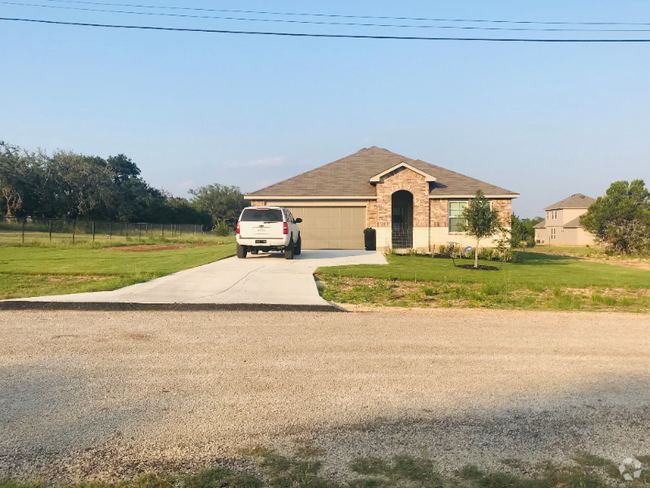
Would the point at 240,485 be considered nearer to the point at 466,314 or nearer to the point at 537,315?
the point at 466,314

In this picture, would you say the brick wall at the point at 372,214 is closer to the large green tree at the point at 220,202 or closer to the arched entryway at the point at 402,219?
the arched entryway at the point at 402,219

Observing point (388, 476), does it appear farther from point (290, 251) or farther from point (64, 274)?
point (290, 251)

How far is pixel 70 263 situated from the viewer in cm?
1972

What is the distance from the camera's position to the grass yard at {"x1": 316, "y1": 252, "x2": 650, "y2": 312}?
12141 mm

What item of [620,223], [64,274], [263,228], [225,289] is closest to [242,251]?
[263,228]

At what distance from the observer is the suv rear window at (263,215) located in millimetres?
19734

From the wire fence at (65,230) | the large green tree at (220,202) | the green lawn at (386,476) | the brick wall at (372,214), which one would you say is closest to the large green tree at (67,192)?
the wire fence at (65,230)

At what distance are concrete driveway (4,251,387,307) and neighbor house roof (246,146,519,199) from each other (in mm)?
10418

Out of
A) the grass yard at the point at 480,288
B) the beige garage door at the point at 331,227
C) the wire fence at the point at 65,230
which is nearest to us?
the grass yard at the point at 480,288

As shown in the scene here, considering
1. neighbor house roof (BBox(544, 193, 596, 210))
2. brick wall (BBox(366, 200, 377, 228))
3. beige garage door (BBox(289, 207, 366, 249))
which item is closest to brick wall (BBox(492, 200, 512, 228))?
brick wall (BBox(366, 200, 377, 228))

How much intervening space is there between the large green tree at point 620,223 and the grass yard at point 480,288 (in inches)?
749

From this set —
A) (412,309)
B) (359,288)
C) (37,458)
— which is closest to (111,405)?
(37,458)

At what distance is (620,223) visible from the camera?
124ft

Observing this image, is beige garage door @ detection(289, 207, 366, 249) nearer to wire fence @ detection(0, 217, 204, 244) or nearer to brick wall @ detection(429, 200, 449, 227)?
brick wall @ detection(429, 200, 449, 227)
